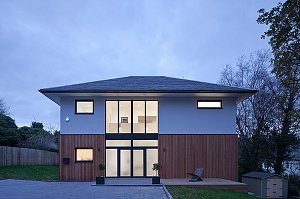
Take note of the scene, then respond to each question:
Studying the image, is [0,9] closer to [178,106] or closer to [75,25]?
[75,25]

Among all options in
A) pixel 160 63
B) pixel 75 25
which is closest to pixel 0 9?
pixel 75 25

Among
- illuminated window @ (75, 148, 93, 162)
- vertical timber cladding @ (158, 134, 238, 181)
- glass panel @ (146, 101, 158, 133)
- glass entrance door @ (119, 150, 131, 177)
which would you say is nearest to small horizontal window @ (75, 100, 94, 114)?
illuminated window @ (75, 148, 93, 162)

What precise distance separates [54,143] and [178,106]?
20.8 metres

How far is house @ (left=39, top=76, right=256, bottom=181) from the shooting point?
1955 cm

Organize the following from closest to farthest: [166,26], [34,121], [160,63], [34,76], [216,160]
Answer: [216,160] < [166,26] < [34,76] < [34,121] < [160,63]

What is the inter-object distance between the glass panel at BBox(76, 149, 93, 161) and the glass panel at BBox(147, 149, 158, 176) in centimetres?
316

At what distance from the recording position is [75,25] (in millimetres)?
21672

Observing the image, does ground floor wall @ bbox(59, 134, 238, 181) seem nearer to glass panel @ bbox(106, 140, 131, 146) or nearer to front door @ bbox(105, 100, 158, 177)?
glass panel @ bbox(106, 140, 131, 146)

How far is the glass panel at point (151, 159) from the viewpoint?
1981 centimetres

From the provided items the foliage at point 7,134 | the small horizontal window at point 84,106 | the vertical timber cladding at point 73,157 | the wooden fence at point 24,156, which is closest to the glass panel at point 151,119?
the vertical timber cladding at point 73,157

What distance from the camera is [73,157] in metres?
19.4

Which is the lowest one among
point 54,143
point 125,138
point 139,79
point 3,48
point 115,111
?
point 54,143

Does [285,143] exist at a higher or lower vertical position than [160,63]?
lower

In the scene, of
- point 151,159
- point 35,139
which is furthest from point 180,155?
point 35,139
